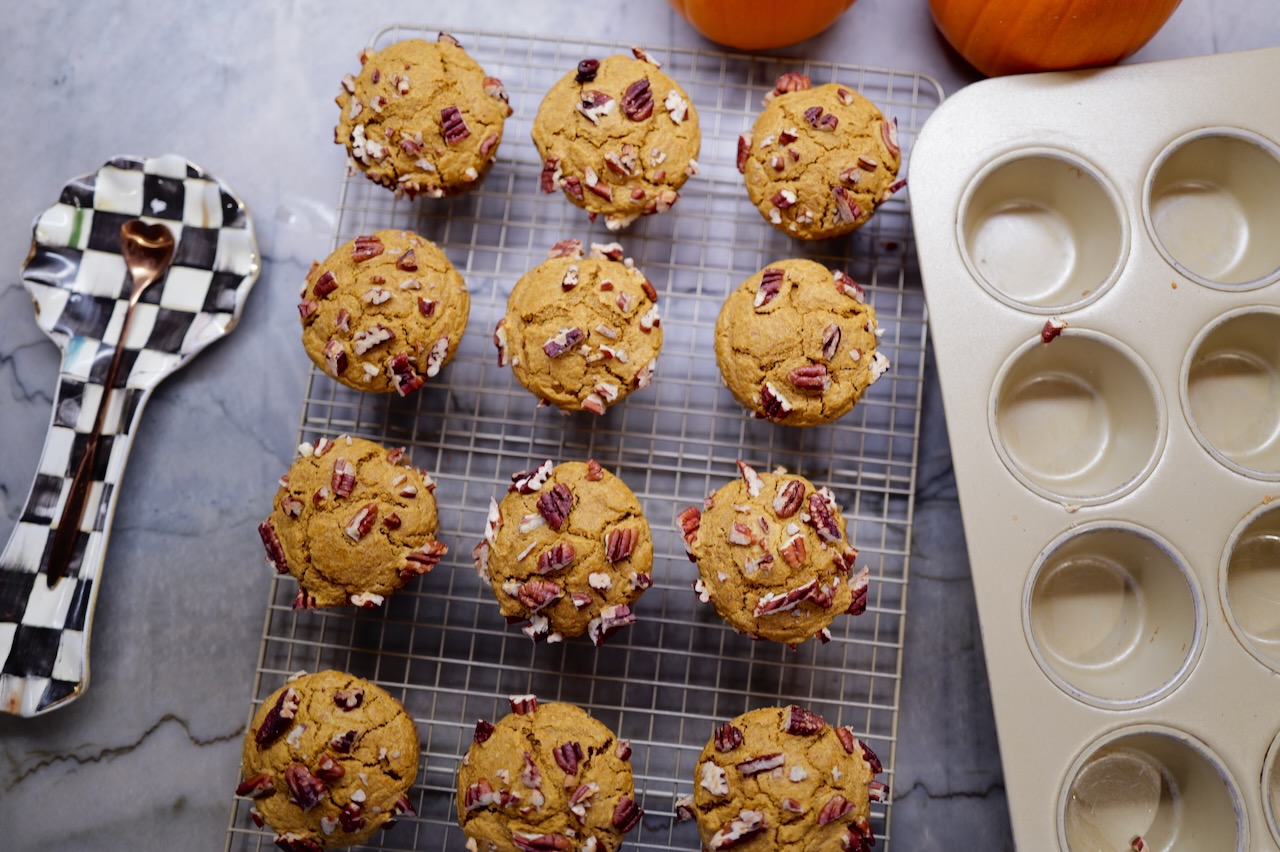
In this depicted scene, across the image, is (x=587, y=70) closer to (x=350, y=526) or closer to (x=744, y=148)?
(x=744, y=148)

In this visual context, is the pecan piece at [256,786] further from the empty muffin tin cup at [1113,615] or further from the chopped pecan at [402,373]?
the empty muffin tin cup at [1113,615]

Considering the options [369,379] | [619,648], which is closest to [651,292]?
[369,379]

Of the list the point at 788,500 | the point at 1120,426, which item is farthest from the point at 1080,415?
the point at 788,500

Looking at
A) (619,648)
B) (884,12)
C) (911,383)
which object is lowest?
(619,648)

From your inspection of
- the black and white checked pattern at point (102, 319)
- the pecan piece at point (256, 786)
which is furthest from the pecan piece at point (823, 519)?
the black and white checked pattern at point (102, 319)

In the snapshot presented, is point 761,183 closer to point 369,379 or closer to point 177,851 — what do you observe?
point 369,379
